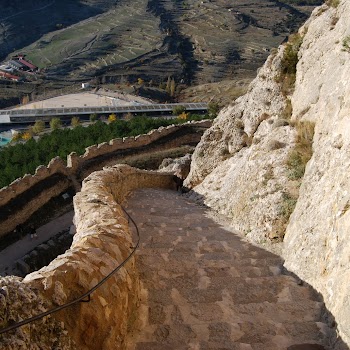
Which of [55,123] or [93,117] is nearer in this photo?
[55,123]

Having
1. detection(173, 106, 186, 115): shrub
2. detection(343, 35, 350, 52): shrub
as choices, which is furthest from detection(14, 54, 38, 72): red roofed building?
detection(343, 35, 350, 52): shrub

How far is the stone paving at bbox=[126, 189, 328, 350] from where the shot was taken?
5.20 m

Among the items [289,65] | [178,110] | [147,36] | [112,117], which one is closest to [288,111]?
[289,65]

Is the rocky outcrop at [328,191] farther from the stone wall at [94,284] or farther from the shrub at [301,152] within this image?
the stone wall at [94,284]

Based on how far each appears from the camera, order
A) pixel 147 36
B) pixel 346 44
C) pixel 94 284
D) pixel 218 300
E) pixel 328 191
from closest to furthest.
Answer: pixel 94 284
pixel 218 300
pixel 328 191
pixel 346 44
pixel 147 36

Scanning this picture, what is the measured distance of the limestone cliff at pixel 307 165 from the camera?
20.2 ft

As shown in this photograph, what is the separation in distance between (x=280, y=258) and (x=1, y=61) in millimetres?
98711

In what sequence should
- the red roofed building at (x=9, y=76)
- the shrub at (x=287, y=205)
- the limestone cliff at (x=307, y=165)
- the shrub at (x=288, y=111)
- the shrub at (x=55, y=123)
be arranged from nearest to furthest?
the limestone cliff at (x=307, y=165) → the shrub at (x=287, y=205) → the shrub at (x=288, y=111) → the shrub at (x=55, y=123) → the red roofed building at (x=9, y=76)

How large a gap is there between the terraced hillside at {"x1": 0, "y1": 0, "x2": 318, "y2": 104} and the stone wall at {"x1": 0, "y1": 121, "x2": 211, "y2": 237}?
56119 mm

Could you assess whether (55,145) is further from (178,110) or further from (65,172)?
(178,110)

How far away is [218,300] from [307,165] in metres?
4.18

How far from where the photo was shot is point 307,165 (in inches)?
354

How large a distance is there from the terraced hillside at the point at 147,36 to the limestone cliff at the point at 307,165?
6919cm

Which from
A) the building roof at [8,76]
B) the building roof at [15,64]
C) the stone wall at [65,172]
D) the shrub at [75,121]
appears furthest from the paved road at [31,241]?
the building roof at [15,64]
